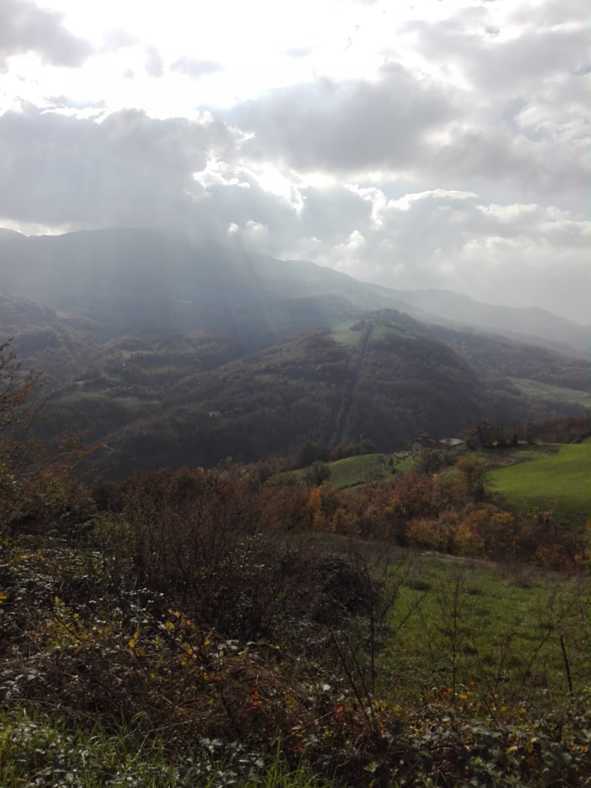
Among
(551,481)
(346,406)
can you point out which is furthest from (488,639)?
(346,406)

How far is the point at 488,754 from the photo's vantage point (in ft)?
12.8

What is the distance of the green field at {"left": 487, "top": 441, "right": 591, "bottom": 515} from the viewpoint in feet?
146

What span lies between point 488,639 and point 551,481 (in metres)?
43.8

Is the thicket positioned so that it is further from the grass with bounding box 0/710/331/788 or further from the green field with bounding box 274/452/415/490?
the green field with bounding box 274/452/415/490

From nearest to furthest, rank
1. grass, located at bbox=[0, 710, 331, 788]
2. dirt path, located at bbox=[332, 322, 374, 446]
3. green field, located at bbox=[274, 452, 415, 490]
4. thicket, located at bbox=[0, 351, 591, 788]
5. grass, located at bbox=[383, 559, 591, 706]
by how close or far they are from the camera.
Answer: grass, located at bbox=[0, 710, 331, 788]
thicket, located at bbox=[0, 351, 591, 788]
grass, located at bbox=[383, 559, 591, 706]
green field, located at bbox=[274, 452, 415, 490]
dirt path, located at bbox=[332, 322, 374, 446]

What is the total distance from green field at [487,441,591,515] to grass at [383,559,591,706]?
29.6m

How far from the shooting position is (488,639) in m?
11.3

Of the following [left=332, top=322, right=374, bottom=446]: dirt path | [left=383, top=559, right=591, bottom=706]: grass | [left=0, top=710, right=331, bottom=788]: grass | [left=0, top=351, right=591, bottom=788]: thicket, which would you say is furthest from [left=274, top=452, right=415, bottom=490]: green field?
[left=0, top=710, right=331, bottom=788]: grass

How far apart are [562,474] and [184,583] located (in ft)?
170

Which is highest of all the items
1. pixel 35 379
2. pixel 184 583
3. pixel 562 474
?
pixel 35 379

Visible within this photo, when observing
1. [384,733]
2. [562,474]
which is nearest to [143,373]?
[562,474]

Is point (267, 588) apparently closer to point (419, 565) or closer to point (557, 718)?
point (557, 718)

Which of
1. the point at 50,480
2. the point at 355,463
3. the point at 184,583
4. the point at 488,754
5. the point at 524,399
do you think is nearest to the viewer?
the point at 488,754

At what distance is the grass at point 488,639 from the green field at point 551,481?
29644mm
